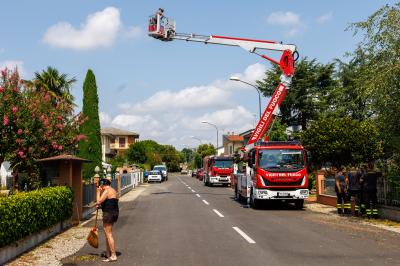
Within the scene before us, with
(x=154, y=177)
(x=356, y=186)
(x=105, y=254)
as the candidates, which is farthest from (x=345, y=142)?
(x=154, y=177)

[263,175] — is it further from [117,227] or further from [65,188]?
[65,188]

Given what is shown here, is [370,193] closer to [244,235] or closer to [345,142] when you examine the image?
[244,235]

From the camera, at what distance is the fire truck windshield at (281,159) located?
19562 mm

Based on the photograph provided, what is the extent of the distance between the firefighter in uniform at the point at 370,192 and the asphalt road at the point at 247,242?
0.92 meters

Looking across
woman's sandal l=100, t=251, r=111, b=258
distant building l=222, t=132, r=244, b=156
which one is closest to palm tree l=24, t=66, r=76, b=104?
woman's sandal l=100, t=251, r=111, b=258

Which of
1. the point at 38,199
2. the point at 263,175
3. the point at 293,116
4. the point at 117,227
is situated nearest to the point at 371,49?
the point at 263,175

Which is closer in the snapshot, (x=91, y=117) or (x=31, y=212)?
(x=31, y=212)

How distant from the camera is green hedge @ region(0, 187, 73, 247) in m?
8.78

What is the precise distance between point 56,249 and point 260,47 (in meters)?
18.2

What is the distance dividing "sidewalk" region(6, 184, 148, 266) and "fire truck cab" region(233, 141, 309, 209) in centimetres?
824

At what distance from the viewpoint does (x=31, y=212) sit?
1027 cm

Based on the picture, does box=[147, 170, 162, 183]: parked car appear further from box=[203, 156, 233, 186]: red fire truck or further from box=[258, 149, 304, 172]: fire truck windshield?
box=[258, 149, 304, 172]: fire truck windshield

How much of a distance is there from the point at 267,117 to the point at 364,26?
7.07 m

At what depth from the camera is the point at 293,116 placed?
161ft
